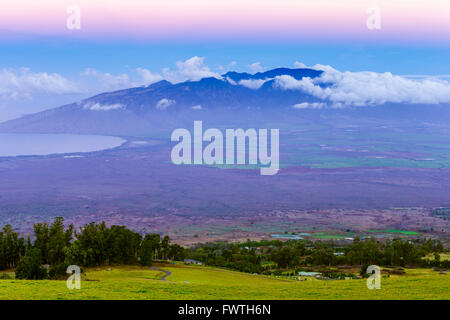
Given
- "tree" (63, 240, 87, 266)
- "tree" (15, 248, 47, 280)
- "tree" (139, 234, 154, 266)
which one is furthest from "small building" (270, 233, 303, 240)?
"tree" (15, 248, 47, 280)

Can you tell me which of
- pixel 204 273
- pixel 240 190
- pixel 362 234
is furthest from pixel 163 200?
pixel 204 273

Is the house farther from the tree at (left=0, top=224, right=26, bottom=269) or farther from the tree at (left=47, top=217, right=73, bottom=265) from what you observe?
the tree at (left=0, top=224, right=26, bottom=269)

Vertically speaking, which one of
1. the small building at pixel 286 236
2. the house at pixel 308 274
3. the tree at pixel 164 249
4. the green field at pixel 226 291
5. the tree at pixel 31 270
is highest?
the green field at pixel 226 291

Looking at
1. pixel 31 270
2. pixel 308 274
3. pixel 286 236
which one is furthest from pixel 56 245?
pixel 286 236

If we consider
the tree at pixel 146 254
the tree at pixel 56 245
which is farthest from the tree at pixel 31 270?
the tree at pixel 146 254

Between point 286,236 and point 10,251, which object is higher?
point 10,251

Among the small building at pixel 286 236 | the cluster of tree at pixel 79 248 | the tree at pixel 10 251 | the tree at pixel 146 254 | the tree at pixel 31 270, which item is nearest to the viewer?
the tree at pixel 31 270

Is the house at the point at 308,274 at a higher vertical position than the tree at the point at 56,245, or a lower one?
lower

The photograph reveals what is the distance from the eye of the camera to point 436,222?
85562 millimetres

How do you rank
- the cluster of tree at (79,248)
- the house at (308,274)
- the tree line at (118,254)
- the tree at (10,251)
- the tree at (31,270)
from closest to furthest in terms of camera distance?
the tree at (31,270)
the tree line at (118,254)
the cluster of tree at (79,248)
the tree at (10,251)
the house at (308,274)

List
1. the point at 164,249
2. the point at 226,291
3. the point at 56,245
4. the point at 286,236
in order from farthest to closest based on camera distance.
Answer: the point at 286,236, the point at 164,249, the point at 56,245, the point at 226,291

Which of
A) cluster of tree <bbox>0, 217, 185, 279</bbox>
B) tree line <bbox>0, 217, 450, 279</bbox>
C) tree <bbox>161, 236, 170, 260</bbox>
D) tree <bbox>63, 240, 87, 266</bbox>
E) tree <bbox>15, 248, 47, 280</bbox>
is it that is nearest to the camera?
tree <bbox>15, 248, 47, 280</bbox>

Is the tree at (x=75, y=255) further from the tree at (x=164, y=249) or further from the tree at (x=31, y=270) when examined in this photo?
the tree at (x=164, y=249)

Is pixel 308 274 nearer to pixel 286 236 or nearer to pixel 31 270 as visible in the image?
pixel 31 270
